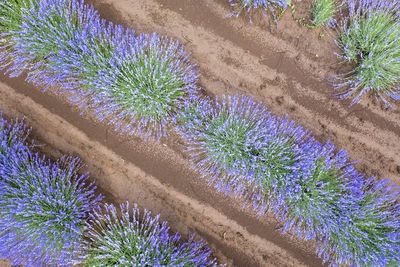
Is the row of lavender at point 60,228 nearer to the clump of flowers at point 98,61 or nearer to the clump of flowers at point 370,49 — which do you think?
the clump of flowers at point 98,61

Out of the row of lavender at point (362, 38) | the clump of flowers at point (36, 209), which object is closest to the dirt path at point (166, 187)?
the clump of flowers at point (36, 209)

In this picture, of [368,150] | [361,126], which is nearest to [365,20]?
[361,126]

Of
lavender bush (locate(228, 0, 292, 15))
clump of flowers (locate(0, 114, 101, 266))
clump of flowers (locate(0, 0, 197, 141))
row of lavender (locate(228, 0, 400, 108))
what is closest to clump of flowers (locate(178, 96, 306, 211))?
clump of flowers (locate(0, 0, 197, 141))

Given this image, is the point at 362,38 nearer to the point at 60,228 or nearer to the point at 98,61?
the point at 98,61

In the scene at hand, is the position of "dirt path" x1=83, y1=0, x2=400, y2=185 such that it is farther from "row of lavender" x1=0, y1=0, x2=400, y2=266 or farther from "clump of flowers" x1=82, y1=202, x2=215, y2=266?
"clump of flowers" x1=82, y1=202, x2=215, y2=266

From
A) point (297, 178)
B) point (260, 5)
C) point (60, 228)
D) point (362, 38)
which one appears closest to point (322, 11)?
point (362, 38)

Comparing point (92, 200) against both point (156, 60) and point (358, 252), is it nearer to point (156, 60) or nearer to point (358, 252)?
point (156, 60)
